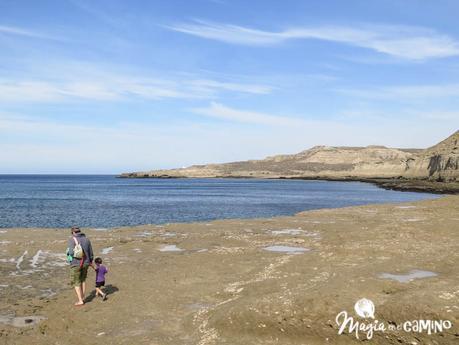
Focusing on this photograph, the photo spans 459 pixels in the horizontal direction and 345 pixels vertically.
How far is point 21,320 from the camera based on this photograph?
1411 centimetres

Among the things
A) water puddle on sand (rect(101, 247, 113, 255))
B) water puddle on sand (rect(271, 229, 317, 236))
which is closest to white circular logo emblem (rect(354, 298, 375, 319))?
water puddle on sand (rect(101, 247, 113, 255))

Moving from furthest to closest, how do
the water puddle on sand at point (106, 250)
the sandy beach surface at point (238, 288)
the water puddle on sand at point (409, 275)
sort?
the water puddle on sand at point (106, 250) → the water puddle on sand at point (409, 275) → the sandy beach surface at point (238, 288)

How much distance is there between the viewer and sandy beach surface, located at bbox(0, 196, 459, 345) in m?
12.3

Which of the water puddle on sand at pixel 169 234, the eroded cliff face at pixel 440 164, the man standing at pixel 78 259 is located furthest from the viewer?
the eroded cliff face at pixel 440 164

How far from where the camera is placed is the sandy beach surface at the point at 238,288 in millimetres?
12273

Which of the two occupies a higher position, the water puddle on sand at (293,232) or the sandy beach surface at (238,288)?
the sandy beach surface at (238,288)

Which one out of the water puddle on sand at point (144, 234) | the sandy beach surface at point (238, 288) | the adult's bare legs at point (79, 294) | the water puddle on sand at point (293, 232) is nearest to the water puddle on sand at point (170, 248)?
the sandy beach surface at point (238, 288)

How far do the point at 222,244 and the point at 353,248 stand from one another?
27.5ft

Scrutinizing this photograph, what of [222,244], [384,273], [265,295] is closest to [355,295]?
[265,295]

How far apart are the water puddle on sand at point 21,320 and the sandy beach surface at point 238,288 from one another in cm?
3

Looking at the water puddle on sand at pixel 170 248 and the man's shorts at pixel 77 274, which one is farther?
the water puddle on sand at pixel 170 248

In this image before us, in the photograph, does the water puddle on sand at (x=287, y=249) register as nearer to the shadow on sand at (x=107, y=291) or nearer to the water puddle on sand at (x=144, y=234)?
the shadow on sand at (x=107, y=291)

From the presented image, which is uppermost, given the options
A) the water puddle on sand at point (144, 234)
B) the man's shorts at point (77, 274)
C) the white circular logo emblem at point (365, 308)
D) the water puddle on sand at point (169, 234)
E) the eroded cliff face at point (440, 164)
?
the eroded cliff face at point (440, 164)

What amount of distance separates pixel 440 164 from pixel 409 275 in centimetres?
13026
